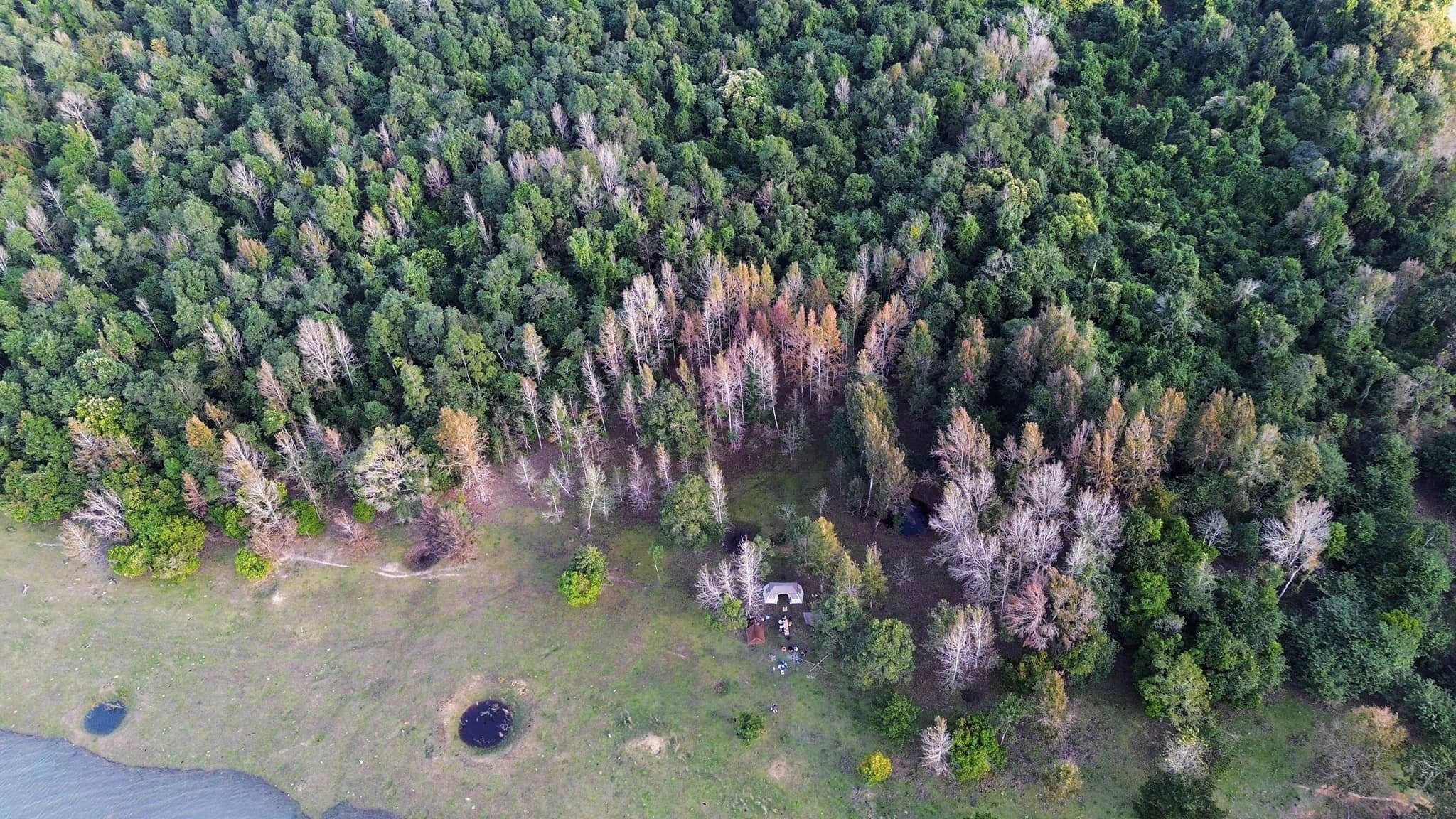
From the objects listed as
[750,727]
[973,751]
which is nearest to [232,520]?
[750,727]

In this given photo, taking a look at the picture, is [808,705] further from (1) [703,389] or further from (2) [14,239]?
(2) [14,239]

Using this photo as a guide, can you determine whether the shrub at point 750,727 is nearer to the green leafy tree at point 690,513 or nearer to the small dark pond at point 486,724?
the green leafy tree at point 690,513

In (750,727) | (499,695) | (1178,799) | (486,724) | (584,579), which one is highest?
(1178,799)

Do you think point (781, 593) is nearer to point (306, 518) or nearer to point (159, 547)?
point (306, 518)

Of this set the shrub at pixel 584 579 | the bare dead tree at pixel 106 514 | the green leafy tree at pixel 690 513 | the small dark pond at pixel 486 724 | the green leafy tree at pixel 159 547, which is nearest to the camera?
the small dark pond at pixel 486 724

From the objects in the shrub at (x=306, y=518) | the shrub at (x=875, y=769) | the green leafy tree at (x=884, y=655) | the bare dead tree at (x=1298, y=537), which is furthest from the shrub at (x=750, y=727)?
the shrub at (x=306, y=518)

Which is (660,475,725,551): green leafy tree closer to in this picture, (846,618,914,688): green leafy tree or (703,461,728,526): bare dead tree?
(703,461,728,526): bare dead tree
